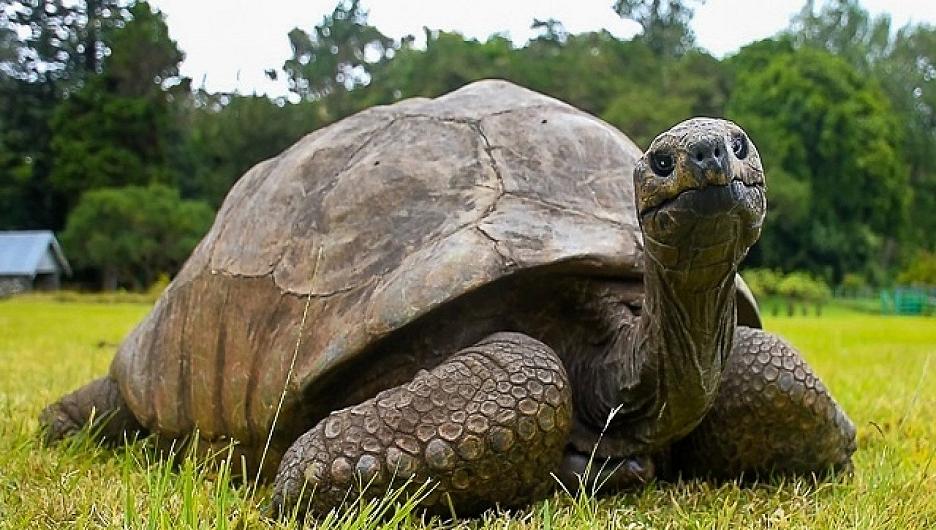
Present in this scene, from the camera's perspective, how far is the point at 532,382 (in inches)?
71.0

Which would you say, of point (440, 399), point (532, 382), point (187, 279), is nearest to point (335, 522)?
point (440, 399)

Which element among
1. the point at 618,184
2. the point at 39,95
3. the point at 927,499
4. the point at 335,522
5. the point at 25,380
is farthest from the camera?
the point at 39,95

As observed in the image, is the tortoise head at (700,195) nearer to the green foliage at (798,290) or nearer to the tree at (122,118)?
the green foliage at (798,290)

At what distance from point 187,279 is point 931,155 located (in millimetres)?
44697

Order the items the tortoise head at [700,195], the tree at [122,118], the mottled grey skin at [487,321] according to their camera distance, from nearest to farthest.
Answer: the tortoise head at [700,195], the mottled grey skin at [487,321], the tree at [122,118]

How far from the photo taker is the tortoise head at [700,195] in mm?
1480

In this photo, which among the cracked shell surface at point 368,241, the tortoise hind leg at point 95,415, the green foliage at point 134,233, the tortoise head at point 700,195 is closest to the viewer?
the tortoise head at point 700,195

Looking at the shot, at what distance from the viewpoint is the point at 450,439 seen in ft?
5.72

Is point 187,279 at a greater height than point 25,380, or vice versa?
point 187,279

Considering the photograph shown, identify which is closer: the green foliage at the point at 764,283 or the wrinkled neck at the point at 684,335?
the wrinkled neck at the point at 684,335

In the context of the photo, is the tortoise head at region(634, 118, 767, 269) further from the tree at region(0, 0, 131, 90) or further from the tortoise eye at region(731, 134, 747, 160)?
the tree at region(0, 0, 131, 90)

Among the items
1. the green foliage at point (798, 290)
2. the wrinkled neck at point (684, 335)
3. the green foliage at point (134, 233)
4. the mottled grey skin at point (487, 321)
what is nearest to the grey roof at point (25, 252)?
the green foliage at point (134, 233)

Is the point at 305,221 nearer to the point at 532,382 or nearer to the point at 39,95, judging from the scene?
the point at 532,382

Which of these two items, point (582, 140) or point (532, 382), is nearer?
point (532, 382)
